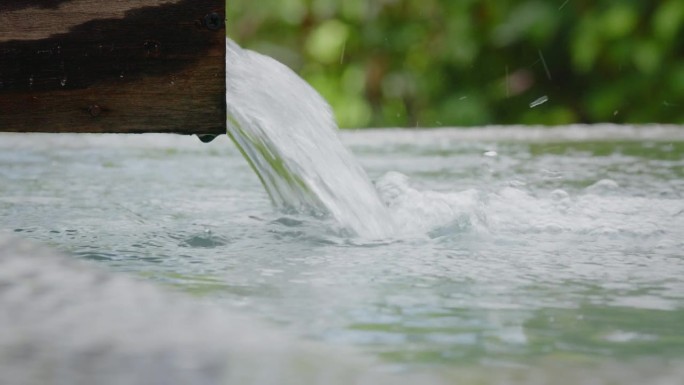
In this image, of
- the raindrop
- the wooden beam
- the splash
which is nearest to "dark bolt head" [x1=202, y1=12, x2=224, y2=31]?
the wooden beam

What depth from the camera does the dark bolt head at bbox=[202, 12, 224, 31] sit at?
2062 mm

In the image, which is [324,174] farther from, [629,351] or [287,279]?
[629,351]

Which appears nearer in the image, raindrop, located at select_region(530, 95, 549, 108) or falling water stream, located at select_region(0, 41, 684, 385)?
falling water stream, located at select_region(0, 41, 684, 385)

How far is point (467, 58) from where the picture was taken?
576 cm

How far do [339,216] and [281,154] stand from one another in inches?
7.8

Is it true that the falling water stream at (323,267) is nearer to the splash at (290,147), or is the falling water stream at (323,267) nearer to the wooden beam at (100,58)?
the splash at (290,147)

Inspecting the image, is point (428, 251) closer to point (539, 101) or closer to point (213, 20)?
point (213, 20)

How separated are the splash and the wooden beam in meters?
0.25

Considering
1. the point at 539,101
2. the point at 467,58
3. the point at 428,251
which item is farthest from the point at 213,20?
the point at 539,101

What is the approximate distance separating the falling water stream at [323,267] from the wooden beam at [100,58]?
0.65 ft

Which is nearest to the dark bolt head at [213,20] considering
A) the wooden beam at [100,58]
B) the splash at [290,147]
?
the wooden beam at [100,58]

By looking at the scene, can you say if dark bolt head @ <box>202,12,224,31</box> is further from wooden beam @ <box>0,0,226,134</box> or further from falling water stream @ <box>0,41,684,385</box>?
falling water stream @ <box>0,41,684,385</box>

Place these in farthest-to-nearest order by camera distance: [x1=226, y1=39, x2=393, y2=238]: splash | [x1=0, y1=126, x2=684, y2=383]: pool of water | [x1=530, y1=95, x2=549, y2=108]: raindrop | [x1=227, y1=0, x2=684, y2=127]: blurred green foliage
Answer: [x1=530, y1=95, x2=549, y2=108]: raindrop, [x1=227, y1=0, x2=684, y2=127]: blurred green foliage, [x1=226, y1=39, x2=393, y2=238]: splash, [x1=0, y1=126, x2=684, y2=383]: pool of water

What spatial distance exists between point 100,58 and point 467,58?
12.6ft
